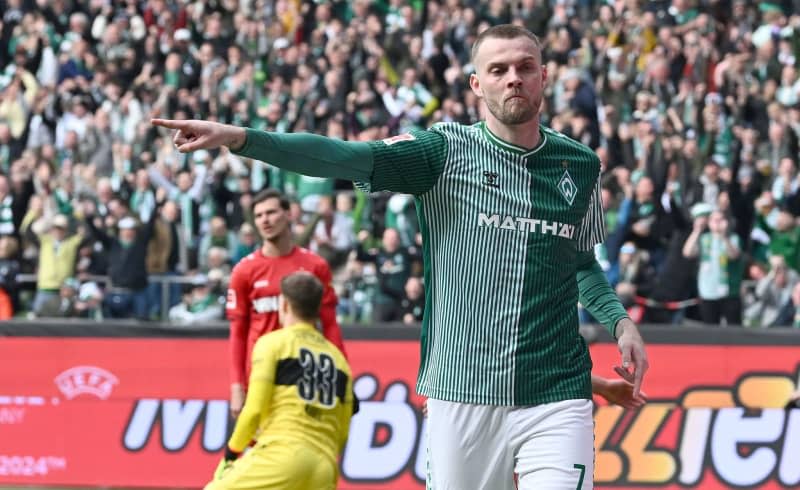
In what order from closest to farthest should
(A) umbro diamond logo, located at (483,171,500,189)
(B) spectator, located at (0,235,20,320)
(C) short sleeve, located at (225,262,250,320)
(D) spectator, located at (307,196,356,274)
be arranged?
1. (A) umbro diamond logo, located at (483,171,500,189)
2. (C) short sleeve, located at (225,262,250,320)
3. (D) spectator, located at (307,196,356,274)
4. (B) spectator, located at (0,235,20,320)

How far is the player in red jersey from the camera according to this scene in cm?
916

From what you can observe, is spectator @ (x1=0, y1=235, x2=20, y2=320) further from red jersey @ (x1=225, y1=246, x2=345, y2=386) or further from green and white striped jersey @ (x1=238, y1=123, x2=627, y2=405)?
green and white striped jersey @ (x1=238, y1=123, x2=627, y2=405)

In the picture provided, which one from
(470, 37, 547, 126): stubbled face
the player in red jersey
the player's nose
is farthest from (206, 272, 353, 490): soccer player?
the player's nose

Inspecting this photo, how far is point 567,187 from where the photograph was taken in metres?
5.31

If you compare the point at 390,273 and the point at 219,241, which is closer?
the point at 390,273

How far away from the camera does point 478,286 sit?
5.19m

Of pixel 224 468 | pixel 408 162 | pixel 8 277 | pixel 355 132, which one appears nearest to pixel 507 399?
pixel 408 162

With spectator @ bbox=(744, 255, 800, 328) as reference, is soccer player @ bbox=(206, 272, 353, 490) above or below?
below

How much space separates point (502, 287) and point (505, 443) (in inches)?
21.8

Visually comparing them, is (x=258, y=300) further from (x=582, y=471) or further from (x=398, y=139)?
(x=582, y=471)

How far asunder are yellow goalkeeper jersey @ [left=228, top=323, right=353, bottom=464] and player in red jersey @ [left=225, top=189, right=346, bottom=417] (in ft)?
4.89

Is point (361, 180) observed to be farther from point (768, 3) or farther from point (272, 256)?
point (768, 3)

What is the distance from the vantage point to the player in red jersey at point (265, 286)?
916 centimetres

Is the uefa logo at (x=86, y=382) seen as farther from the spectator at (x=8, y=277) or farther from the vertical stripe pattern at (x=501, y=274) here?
the vertical stripe pattern at (x=501, y=274)
